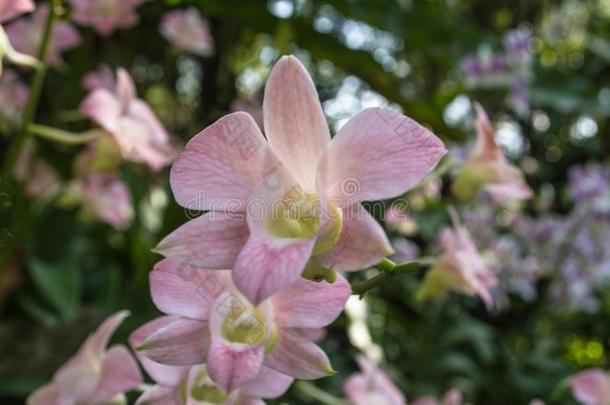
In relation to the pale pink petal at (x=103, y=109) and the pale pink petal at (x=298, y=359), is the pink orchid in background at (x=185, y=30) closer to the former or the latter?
the pale pink petal at (x=103, y=109)

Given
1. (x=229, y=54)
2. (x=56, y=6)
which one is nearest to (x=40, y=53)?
(x=56, y=6)

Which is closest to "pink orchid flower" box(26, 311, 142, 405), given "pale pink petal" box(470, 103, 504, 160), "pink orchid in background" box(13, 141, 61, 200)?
"pale pink petal" box(470, 103, 504, 160)

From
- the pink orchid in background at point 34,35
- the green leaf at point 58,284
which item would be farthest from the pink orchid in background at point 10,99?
the green leaf at point 58,284

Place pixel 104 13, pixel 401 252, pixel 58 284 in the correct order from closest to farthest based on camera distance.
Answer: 1. pixel 104 13
2. pixel 58 284
3. pixel 401 252

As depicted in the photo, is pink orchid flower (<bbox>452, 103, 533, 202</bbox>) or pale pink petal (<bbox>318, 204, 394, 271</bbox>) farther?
pink orchid flower (<bbox>452, 103, 533, 202</bbox>)

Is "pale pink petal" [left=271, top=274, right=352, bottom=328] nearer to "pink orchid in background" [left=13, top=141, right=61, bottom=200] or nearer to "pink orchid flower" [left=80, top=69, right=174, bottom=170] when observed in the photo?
"pink orchid flower" [left=80, top=69, right=174, bottom=170]

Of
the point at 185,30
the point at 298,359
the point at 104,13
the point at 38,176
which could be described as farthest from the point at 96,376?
the point at 185,30

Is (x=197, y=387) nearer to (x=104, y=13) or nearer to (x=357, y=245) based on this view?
(x=357, y=245)
